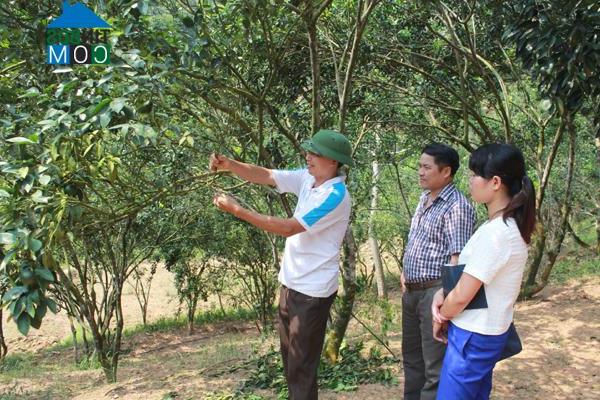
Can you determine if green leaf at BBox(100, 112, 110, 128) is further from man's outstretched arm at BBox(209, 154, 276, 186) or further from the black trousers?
the black trousers

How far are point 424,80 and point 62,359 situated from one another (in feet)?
30.8

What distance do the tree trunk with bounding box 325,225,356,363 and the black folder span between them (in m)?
2.21

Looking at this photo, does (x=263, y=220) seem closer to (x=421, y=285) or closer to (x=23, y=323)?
(x=421, y=285)

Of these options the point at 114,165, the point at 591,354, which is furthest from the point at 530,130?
the point at 114,165

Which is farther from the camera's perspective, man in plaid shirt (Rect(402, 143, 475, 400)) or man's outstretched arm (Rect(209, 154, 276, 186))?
man's outstretched arm (Rect(209, 154, 276, 186))

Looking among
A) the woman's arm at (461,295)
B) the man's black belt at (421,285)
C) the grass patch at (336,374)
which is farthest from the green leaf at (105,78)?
the grass patch at (336,374)

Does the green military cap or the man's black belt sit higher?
the green military cap

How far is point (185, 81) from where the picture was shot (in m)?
3.45

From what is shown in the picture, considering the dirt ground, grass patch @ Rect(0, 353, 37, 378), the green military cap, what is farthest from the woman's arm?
grass patch @ Rect(0, 353, 37, 378)

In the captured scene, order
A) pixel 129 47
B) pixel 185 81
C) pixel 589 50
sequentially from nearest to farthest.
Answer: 1. pixel 129 47
2. pixel 185 81
3. pixel 589 50

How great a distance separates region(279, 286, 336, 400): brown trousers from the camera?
310 centimetres

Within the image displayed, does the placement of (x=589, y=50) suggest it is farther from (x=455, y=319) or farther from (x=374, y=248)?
(x=374, y=248)

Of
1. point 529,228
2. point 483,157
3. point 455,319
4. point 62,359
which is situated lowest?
point 62,359

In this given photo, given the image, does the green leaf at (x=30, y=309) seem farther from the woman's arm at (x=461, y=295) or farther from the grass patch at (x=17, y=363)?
the grass patch at (x=17, y=363)
